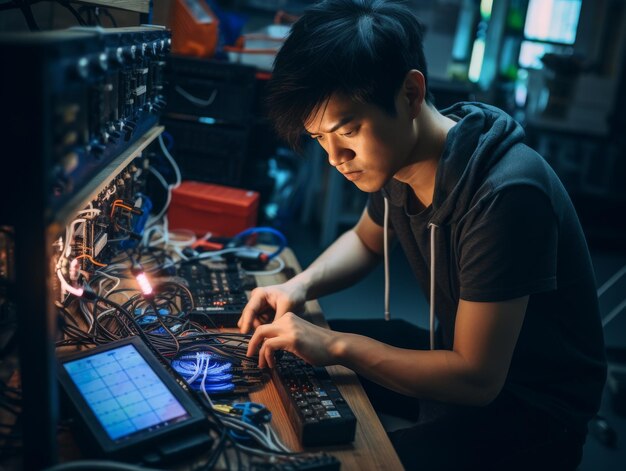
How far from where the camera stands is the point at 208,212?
1.91 metres

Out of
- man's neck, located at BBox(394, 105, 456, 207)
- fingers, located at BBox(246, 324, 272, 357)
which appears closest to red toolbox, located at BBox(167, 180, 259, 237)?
man's neck, located at BBox(394, 105, 456, 207)

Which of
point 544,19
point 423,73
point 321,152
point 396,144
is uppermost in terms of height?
point 544,19

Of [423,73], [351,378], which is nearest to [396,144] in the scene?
[423,73]

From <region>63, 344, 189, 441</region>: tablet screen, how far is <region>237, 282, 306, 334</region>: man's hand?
0.89ft

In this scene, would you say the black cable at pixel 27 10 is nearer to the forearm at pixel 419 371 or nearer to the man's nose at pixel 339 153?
the man's nose at pixel 339 153

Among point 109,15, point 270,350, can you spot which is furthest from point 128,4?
point 270,350

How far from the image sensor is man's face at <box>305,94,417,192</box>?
3.68 feet

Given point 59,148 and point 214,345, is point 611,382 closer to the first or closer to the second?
point 214,345

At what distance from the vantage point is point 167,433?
2.89 feet

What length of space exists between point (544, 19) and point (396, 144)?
3.67m

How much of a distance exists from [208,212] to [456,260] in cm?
90

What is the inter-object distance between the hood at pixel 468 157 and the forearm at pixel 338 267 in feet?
1.18

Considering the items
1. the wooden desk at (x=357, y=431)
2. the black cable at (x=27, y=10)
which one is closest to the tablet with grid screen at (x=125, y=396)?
the wooden desk at (x=357, y=431)

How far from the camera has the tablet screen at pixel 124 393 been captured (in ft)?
2.92
